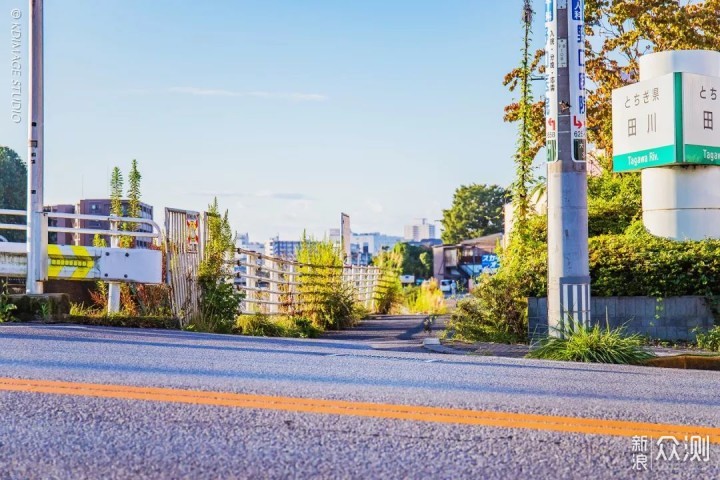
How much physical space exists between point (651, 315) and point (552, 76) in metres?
4.14

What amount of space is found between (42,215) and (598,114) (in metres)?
19.8

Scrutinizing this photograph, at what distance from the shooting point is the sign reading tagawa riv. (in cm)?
1669

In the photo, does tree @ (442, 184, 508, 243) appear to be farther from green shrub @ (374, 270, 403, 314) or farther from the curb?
the curb

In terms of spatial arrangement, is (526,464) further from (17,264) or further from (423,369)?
(17,264)

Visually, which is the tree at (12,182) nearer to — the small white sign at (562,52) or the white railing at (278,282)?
the white railing at (278,282)

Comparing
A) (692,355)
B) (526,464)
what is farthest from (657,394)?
(692,355)

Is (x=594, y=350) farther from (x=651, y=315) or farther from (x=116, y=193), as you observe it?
(x=116, y=193)

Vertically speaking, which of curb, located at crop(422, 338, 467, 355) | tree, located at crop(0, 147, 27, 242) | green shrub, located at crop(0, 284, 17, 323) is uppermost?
tree, located at crop(0, 147, 27, 242)

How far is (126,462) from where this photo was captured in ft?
14.3

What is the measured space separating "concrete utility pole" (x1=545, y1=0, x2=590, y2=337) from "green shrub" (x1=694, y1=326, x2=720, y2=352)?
7.77 ft

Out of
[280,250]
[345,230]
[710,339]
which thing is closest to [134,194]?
[710,339]

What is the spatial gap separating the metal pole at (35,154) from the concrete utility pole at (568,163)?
7.56m

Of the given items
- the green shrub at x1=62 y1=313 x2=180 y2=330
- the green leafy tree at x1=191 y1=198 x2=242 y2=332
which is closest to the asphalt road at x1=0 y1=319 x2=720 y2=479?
the green shrub at x1=62 y1=313 x2=180 y2=330

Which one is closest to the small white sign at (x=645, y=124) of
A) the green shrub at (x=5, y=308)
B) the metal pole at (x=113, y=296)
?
the metal pole at (x=113, y=296)
